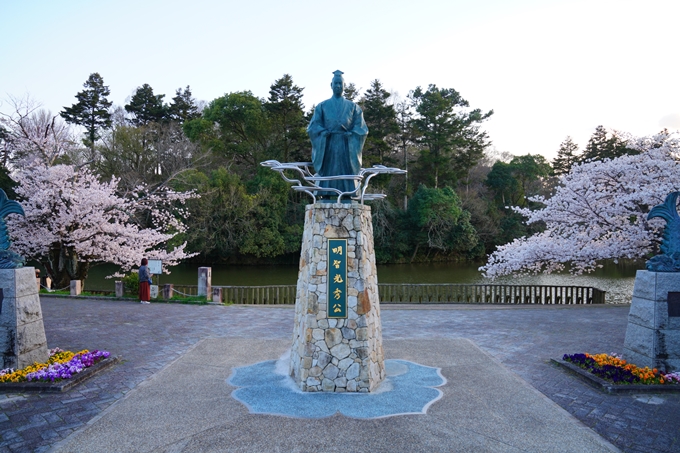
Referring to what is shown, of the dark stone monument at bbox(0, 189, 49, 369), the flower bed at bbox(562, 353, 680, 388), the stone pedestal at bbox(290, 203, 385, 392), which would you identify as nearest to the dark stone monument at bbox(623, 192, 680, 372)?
the flower bed at bbox(562, 353, 680, 388)

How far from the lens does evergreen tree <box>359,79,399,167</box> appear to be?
33625 mm

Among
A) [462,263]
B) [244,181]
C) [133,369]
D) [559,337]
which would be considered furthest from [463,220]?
[133,369]

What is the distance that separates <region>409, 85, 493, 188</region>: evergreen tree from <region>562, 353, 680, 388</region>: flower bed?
29157mm

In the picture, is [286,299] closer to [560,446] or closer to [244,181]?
[560,446]

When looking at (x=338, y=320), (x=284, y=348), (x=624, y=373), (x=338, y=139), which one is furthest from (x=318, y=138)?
(x=624, y=373)

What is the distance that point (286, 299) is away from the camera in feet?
56.6

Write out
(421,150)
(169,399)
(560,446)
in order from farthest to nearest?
(421,150) → (169,399) → (560,446)

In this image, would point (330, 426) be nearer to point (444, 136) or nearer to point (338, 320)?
point (338, 320)

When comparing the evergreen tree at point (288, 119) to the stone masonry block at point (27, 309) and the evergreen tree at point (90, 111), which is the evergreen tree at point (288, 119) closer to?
the evergreen tree at point (90, 111)

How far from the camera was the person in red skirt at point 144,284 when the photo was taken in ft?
48.9

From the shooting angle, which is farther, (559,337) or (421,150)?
(421,150)

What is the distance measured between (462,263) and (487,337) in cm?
2648

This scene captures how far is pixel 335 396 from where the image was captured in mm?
6465

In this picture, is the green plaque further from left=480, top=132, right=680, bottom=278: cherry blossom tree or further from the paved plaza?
left=480, top=132, right=680, bottom=278: cherry blossom tree
